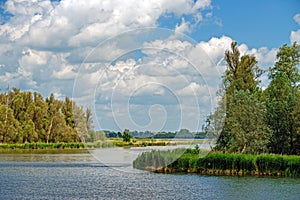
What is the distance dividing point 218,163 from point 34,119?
58.7 metres

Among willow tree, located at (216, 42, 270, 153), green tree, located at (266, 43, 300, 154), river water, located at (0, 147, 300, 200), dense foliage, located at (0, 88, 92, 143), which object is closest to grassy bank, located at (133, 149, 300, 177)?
river water, located at (0, 147, 300, 200)

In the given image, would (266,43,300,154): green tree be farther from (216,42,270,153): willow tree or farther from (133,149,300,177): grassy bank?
(133,149,300,177): grassy bank

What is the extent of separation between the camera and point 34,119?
294ft

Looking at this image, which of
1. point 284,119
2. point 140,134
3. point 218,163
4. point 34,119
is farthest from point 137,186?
point 34,119

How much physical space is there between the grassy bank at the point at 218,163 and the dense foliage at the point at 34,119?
47051mm

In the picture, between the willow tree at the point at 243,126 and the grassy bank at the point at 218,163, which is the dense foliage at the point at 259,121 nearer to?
the willow tree at the point at 243,126

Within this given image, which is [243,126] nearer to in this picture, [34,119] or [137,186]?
[137,186]

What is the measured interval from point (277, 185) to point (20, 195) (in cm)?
1520

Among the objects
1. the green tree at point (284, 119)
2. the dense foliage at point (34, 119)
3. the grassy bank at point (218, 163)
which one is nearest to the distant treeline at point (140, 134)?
the grassy bank at point (218, 163)

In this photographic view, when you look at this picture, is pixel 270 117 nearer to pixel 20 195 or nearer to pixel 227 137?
pixel 227 137

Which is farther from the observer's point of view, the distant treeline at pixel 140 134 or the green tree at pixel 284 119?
the green tree at pixel 284 119

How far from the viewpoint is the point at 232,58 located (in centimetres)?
5503

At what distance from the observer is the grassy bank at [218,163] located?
115ft

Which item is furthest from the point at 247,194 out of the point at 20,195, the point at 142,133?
the point at 20,195
